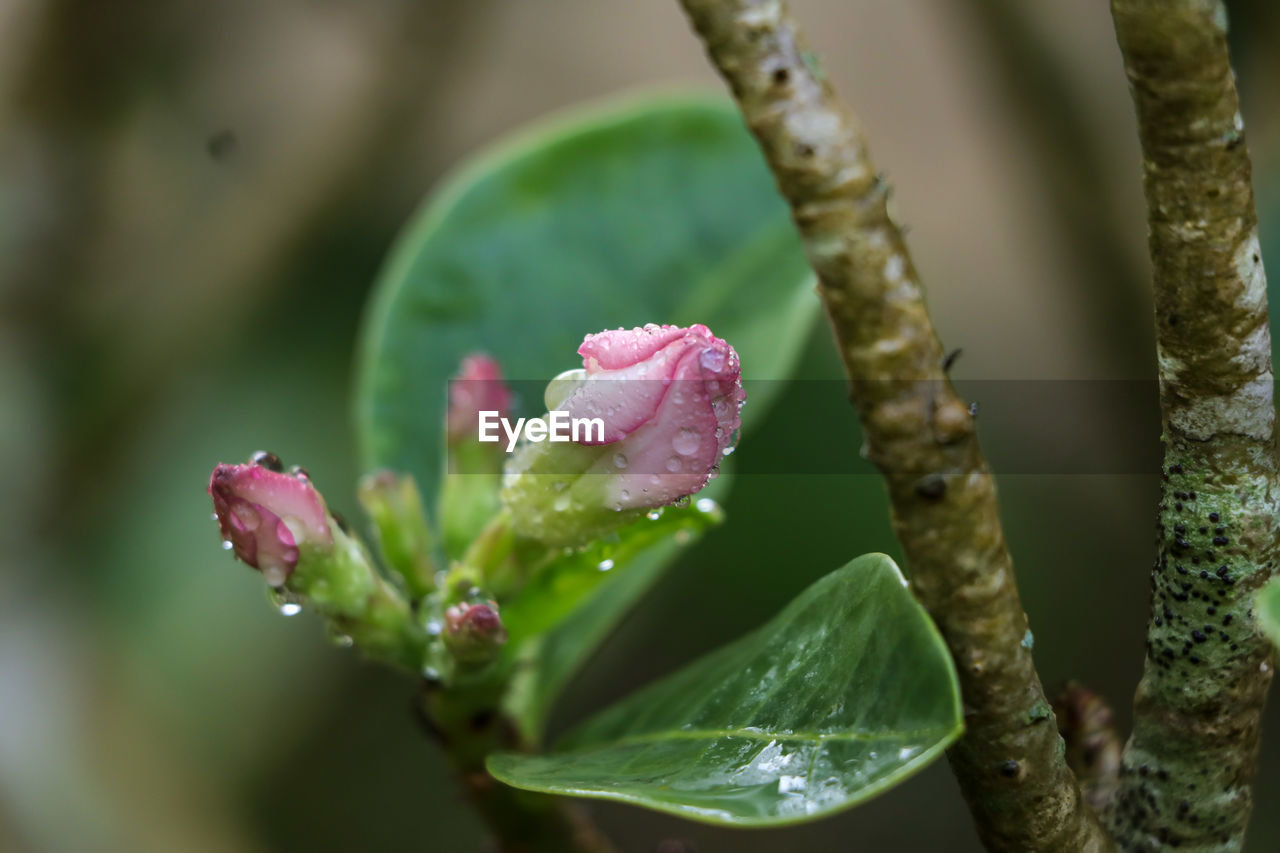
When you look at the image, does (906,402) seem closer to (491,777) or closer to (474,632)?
(474,632)

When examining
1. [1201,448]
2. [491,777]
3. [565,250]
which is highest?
[1201,448]

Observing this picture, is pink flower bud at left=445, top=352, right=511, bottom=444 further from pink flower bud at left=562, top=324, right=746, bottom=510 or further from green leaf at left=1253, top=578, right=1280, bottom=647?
green leaf at left=1253, top=578, right=1280, bottom=647

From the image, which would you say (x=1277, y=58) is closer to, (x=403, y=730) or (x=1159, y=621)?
(x=1159, y=621)

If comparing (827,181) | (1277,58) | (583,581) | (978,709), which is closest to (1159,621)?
(978,709)

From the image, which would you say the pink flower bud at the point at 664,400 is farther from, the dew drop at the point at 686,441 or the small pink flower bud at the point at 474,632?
the small pink flower bud at the point at 474,632

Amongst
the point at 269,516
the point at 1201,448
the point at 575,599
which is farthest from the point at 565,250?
the point at 1201,448
